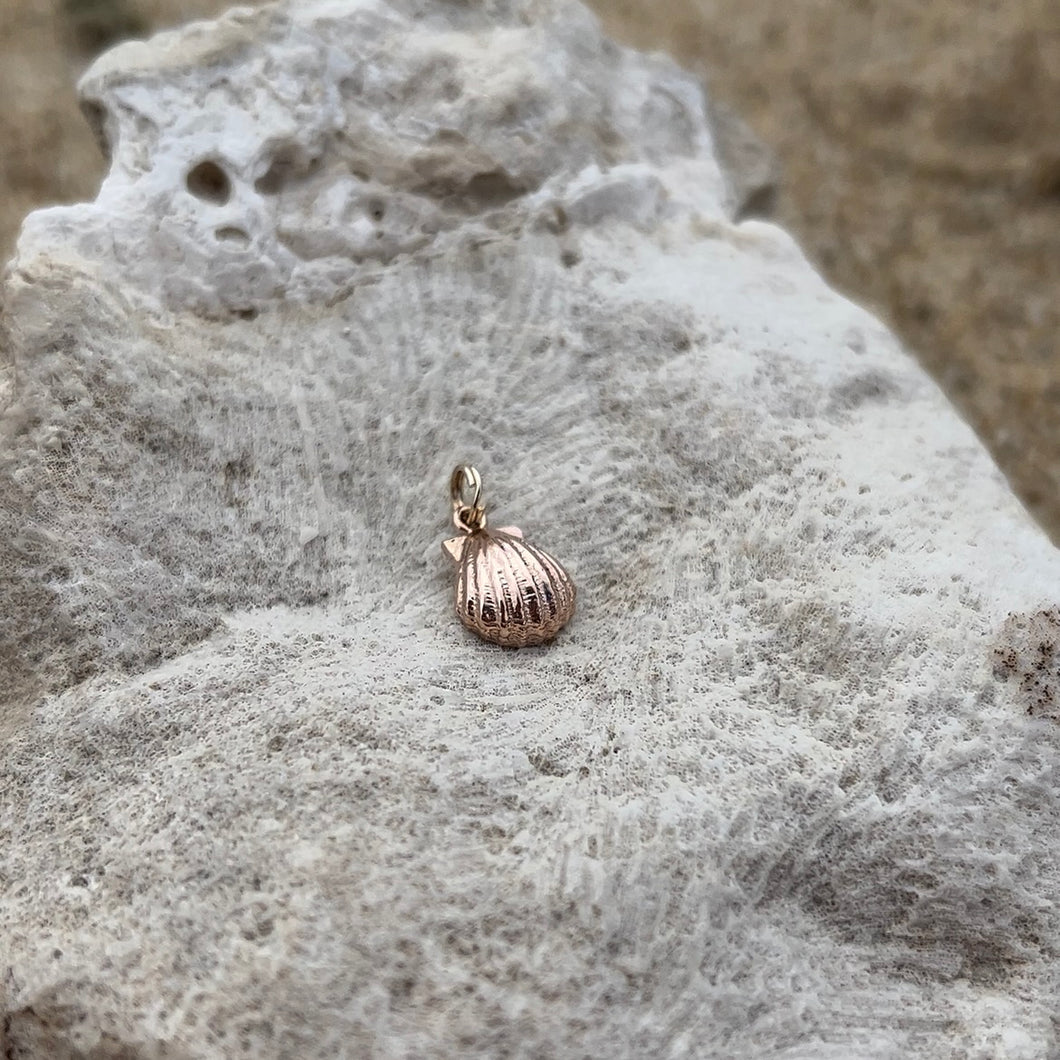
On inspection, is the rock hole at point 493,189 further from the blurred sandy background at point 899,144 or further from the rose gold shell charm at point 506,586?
the blurred sandy background at point 899,144

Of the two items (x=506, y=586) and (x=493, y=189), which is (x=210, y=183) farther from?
(x=506, y=586)

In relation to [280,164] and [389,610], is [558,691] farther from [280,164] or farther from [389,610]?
[280,164]

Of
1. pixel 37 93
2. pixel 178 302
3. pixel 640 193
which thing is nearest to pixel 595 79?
pixel 640 193

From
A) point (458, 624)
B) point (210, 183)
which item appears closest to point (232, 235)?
point (210, 183)

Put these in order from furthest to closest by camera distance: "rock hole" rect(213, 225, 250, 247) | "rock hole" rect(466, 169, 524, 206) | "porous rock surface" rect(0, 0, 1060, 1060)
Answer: "rock hole" rect(466, 169, 524, 206) < "rock hole" rect(213, 225, 250, 247) < "porous rock surface" rect(0, 0, 1060, 1060)

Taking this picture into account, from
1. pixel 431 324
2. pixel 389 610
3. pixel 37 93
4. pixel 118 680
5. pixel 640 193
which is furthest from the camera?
pixel 37 93

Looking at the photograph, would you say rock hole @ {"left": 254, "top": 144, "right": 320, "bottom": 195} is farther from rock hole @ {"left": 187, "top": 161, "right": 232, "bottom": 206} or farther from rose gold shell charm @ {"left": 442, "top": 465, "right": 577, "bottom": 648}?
rose gold shell charm @ {"left": 442, "top": 465, "right": 577, "bottom": 648}

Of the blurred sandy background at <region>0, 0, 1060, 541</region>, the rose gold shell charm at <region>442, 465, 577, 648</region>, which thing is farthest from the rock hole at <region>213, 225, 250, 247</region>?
the blurred sandy background at <region>0, 0, 1060, 541</region>
